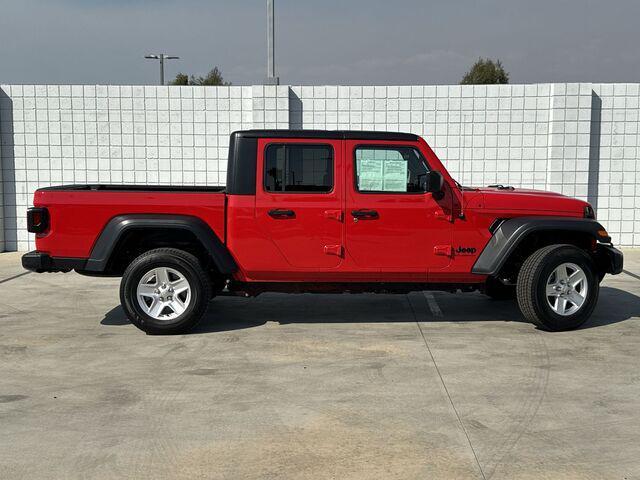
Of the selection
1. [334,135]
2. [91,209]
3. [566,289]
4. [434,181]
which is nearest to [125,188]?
[91,209]

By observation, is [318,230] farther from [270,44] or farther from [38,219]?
[270,44]

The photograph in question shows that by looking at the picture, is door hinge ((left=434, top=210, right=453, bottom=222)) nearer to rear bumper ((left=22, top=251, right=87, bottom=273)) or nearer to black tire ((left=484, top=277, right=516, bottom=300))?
black tire ((left=484, top=277, right=516, bottom=300))

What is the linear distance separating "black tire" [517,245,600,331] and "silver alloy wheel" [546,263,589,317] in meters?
0.03

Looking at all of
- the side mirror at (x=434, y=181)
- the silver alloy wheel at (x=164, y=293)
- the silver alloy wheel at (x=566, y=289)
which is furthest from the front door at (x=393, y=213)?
the silver alloy wheel at (x=164, y=293)

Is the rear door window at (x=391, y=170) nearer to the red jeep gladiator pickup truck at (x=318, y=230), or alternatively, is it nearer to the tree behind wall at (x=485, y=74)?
the red jeep gladiator pickup truck at (x=318, y=230)

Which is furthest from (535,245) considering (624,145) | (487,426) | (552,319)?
(624,145)

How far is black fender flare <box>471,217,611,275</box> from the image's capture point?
595 centimetres

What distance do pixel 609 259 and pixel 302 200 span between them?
3081 millimetres

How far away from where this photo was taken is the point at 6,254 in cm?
1140

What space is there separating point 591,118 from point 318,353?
8.41m

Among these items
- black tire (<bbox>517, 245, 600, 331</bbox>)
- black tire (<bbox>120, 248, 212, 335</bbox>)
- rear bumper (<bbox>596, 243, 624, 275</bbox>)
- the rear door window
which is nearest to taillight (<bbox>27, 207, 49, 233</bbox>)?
black tire (<bbox>120, 248, 212, 335</bbox>)

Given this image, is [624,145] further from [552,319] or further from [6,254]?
[6,254]

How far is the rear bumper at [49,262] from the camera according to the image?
5871 millimetres

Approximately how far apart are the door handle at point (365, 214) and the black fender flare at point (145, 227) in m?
1.27
